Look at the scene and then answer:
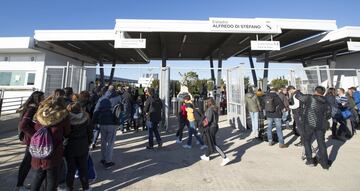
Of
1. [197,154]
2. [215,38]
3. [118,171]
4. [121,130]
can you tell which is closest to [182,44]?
[215,38]

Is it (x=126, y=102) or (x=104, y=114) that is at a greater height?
(x=126, y=102)

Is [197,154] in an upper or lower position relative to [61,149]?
lower

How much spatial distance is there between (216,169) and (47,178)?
133 inches

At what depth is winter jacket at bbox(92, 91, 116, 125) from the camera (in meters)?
5.35

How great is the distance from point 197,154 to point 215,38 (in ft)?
39.7

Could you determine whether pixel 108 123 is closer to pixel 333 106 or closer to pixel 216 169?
pixel 216 169

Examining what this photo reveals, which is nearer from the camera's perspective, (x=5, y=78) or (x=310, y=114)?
(x=310, y=114)

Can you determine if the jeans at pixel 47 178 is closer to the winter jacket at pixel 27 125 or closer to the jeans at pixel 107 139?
the winter jacket at pixel 27 125

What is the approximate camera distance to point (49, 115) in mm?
3291

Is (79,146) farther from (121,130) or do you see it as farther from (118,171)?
(121,130)

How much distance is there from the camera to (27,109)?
155 inches

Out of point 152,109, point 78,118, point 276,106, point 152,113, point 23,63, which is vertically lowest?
point 78,118

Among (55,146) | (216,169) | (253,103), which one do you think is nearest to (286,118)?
(253,103)

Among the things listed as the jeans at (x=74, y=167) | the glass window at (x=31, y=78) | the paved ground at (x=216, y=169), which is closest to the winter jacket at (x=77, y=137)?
the jeans at (x=74, y=167)
